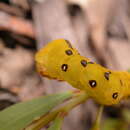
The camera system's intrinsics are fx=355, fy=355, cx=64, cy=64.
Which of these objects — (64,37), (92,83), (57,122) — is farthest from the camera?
(64,37)

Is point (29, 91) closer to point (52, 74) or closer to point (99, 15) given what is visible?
point (99, 15)

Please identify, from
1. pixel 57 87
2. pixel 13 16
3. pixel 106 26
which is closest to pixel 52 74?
pixel 57 87

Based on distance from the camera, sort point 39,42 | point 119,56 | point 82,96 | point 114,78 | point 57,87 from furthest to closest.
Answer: point 119,56 → point 39,42 → point 57,87 → point 82,96 → point 114,78

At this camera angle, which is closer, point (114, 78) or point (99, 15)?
point (114, 78)

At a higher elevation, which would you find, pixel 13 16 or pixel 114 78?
pixel 13 16

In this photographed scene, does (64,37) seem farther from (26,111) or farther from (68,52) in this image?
(68,52)

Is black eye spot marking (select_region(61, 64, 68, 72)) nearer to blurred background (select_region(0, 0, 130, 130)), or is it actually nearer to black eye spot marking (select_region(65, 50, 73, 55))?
black eye spot marking (select_region(65, 50, 73, 55))

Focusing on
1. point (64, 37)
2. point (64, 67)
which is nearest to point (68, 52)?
point (64, 67)
